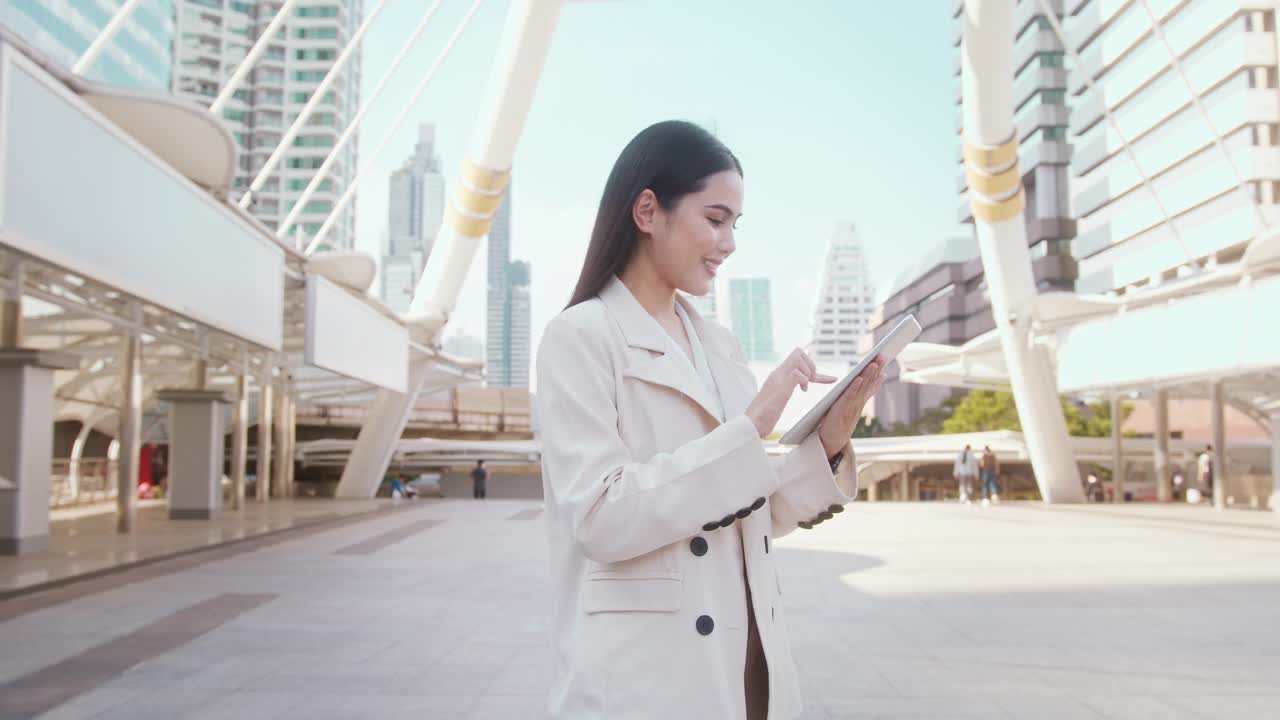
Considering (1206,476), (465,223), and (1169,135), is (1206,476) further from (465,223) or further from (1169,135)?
(1169,135)

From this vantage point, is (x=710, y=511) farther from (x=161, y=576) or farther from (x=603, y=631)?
(x=161, y=576)

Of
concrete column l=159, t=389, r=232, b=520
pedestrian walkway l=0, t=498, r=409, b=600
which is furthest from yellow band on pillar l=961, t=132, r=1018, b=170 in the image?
concrete column l=159, t=389, r=232, b=520

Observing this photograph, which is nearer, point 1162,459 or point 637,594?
point 637,594

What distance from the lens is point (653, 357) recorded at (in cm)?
180

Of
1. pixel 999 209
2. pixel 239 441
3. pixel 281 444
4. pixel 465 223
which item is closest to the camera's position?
pixel 239 441

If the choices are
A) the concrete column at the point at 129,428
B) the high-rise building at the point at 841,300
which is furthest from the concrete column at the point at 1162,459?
the high-rise building at the point at 841,300

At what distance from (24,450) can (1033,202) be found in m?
76.4

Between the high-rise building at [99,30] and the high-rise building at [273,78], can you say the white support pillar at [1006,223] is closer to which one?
the high-rise building at [99,30]

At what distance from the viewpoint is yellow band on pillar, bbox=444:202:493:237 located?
24625 mm

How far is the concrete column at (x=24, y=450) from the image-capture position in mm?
11703

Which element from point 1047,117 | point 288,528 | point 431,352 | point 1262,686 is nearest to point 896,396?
point 1047,117

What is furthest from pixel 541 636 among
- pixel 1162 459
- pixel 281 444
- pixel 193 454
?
pixel 1162 459

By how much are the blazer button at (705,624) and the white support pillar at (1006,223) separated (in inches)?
811

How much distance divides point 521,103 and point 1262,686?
19680 millimetres
